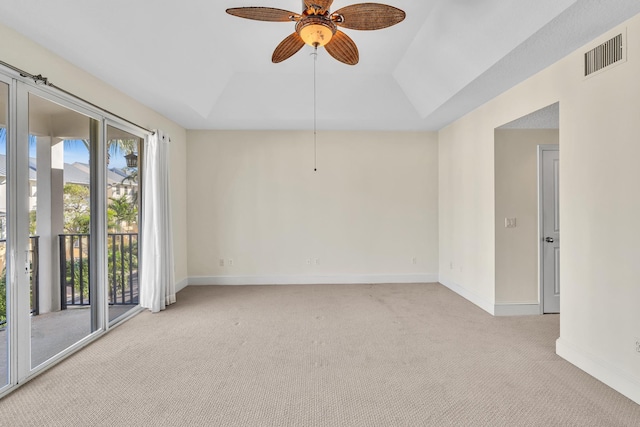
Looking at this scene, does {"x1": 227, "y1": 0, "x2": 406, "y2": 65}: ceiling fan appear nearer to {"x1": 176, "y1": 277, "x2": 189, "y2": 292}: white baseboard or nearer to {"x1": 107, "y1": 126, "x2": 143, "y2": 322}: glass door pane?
{"x1": 107, "y1": 126, "x2": 143, "y2": 322}: glass door pane

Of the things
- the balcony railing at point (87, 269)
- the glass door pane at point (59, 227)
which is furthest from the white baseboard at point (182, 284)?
the glass door pane at point (59, 227)

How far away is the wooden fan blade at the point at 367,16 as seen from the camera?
2.08 metres

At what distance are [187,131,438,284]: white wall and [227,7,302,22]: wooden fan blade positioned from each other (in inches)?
130

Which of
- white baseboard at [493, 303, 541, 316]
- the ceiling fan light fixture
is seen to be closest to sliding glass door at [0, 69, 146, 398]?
the ceiling fan light fixture

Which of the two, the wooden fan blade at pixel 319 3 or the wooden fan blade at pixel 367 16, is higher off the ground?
the wooden fan blade at pixel 319 3

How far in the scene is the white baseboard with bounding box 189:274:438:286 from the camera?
5.45 meters

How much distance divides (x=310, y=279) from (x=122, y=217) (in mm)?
3032

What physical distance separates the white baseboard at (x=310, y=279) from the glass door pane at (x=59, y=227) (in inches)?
78.6

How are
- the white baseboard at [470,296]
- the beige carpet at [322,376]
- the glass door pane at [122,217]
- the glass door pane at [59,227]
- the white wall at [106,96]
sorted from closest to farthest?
the beige carpet at [322,376]
the white wall at [106,96]
the glass door pane at [59,227]
the glass door pane at [122,217]
the white baseboard at [470,296]

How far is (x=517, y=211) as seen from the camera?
3.92 meters

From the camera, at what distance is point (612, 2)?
2006 mm

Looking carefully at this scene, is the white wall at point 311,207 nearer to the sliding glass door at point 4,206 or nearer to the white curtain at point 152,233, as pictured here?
the white curtain at point 152,233

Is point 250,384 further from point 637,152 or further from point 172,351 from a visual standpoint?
point 637,152

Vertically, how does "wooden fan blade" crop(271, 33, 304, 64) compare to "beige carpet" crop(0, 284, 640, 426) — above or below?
above
